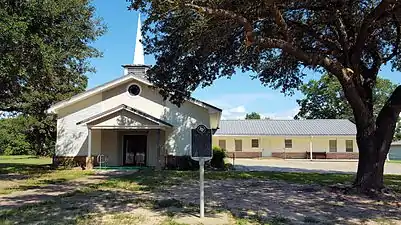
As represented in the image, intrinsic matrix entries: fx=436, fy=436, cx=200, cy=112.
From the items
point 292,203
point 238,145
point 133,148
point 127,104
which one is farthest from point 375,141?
point 238,145

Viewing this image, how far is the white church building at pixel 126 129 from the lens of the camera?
85.1 feet

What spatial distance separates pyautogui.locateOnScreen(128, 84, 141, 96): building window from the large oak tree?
8.69 metres

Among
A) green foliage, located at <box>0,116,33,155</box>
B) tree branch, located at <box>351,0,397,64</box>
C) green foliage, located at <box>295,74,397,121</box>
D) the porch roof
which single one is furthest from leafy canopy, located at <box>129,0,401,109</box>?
green foliage, located at <box>295,74,397,121</box>

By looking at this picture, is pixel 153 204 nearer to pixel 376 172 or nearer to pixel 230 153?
pixel 376 172

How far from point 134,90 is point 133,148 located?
366cm

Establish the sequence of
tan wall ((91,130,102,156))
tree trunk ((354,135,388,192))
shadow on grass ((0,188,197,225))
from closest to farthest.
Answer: shadow on grass ((0,188,197,225)) < tree trunk ((354,135,388,192)) < tan wall ((91,130,102,156))

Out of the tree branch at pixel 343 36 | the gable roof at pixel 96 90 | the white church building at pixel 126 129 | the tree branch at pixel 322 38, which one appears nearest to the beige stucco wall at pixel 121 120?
the white church building at pixel 126 129

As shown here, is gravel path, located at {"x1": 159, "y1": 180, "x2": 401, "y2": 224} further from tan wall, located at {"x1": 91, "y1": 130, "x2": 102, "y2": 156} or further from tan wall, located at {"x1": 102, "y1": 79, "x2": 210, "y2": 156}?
tan wall, located at {"x1": 91, "y1": 130, "x2": 102, "y2": 156}

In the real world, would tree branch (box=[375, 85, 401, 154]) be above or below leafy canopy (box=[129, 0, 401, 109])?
below

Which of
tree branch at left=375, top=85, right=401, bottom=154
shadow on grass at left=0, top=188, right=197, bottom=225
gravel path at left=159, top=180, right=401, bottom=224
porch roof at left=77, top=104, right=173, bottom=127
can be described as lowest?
gravel path at left=159, top=180, right=401, bottom=224

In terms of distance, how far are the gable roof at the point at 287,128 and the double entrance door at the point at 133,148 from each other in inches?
805

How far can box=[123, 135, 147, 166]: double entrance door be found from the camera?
27.1 m

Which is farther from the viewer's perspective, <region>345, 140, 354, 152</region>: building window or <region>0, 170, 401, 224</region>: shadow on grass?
<region>345, 140, 354, 152</region>: building window

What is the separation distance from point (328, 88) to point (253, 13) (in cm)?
5510
